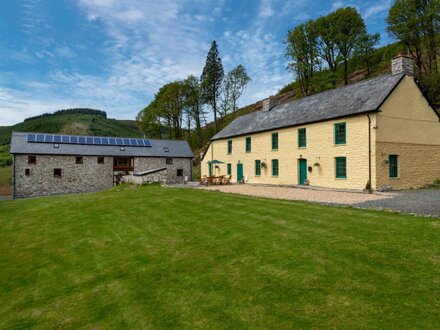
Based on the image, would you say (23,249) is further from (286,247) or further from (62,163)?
(62,163)

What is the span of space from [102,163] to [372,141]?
2938cm

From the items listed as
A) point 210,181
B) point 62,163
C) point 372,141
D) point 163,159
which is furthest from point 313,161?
point 62,163

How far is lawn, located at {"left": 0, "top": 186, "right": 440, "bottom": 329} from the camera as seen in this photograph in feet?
14.0

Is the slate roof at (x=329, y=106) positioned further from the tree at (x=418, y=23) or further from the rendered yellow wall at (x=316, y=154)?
the tree at (x=418, y=23)

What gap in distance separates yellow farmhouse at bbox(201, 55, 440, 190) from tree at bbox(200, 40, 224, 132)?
83.8 ft

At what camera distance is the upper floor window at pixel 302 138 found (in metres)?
23.0

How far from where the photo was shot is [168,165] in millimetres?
A: 38938

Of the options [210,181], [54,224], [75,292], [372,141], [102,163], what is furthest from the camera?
[102,163]

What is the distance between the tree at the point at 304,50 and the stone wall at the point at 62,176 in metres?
29.5

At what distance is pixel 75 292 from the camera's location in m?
5.84

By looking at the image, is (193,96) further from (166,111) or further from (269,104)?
(269,104)

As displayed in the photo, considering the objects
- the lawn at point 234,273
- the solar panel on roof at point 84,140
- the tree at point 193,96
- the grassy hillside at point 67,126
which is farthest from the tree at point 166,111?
the grassy hillside at point 67,126

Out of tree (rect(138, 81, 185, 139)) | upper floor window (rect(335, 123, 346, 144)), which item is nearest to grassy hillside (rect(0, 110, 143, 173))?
tree (rect(138, 81, 185, 139))

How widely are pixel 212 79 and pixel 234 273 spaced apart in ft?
153
